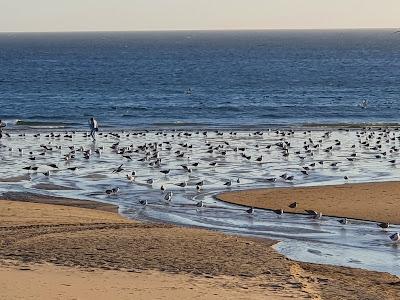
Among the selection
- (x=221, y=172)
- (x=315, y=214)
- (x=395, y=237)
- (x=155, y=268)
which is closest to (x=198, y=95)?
(x=221, y=172)

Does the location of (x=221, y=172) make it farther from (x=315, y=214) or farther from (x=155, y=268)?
(x=155, y=268)

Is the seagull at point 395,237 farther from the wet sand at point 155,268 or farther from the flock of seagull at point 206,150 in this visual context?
the flock of seagull at point 206,150

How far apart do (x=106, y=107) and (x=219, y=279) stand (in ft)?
169

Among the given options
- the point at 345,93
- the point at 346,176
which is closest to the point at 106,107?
the point at 345,93

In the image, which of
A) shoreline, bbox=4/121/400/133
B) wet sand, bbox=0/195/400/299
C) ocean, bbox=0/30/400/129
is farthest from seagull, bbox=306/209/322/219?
ocean, bbox=0/30/400/129

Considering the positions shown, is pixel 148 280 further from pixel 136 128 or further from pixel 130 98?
pixel 130 98

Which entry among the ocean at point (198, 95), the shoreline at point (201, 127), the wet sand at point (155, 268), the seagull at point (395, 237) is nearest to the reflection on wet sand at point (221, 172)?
the seagull at point (395, 237)

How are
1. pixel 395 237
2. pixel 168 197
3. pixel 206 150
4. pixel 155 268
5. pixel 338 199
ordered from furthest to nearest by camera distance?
pixel 206 150 < pixel 338 199 < pixel 168 197 < pixel 395 237 < pixel 155 268

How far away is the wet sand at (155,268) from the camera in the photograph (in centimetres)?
1495

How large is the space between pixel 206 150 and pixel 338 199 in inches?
486

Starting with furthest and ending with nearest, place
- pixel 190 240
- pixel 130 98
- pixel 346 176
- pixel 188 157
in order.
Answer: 1. pixel 130 98
2. pixel 188 157
3. pixel 346 176
4. pixel 190 240

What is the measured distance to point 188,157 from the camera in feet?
121

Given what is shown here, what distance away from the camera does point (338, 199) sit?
2727 cm

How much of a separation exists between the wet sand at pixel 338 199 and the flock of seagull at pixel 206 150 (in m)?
1.74
